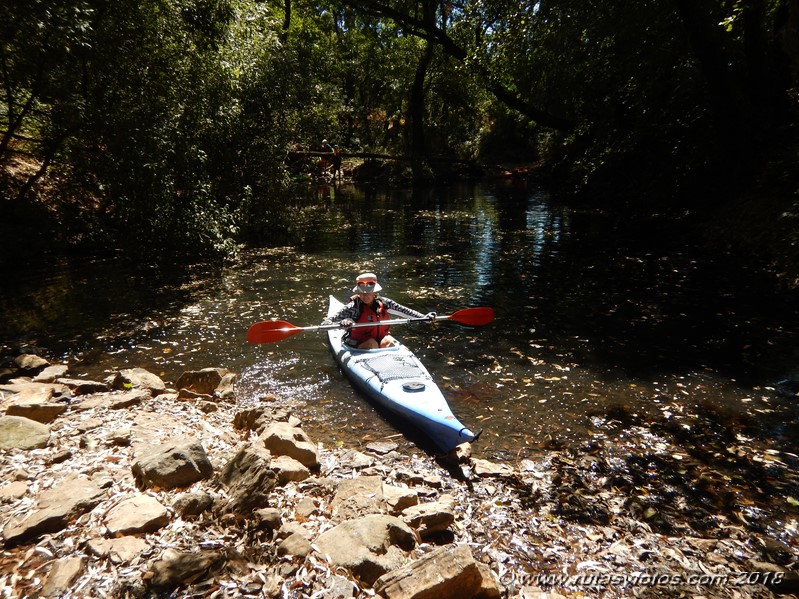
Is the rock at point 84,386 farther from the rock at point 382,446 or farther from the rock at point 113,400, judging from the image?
the rock at point 382,446

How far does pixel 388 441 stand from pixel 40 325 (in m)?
6.76

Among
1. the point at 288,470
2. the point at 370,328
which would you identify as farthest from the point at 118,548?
the point at 370,328

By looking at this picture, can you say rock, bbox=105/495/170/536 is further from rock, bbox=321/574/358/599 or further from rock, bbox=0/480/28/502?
rock, bbox=321/574/358/599

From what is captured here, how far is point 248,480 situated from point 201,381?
284cm

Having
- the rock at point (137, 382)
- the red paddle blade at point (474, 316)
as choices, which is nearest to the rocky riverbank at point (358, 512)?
the rock at point (137, 382)

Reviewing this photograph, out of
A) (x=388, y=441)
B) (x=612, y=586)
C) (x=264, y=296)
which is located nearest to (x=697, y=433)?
(x=612, y=586)

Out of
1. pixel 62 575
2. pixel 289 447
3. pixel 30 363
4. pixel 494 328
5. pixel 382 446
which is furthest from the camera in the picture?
pixel 494 328

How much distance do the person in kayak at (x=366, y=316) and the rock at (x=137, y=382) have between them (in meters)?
2.44

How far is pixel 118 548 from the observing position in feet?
9.32

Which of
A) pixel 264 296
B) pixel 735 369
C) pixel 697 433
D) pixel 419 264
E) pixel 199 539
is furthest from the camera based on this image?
pixel 419 264

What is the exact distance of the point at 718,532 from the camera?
371 cm

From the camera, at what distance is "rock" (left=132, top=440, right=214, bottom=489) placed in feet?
11.5

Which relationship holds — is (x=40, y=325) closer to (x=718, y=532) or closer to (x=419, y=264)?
(x=419, y=264)

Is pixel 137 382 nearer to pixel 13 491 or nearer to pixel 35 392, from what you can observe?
pixel 35 392
